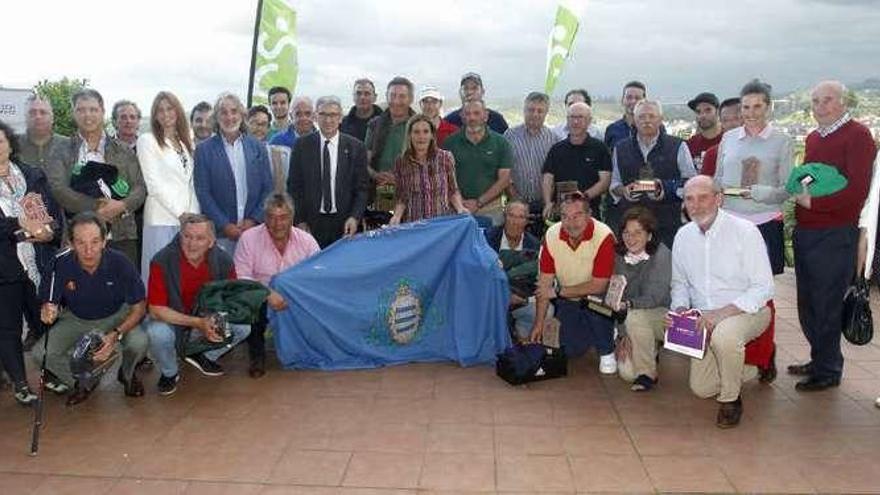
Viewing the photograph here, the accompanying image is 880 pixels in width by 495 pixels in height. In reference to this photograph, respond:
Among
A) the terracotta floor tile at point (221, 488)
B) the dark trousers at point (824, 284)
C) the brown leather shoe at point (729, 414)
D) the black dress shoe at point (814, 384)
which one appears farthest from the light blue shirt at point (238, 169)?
the black dress shoe at point (814, 384)

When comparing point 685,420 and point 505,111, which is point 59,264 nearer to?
point 685,420

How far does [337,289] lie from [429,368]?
0.84 metres

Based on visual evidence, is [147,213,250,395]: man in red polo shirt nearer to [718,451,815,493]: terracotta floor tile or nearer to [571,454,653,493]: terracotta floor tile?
[571,454,653,493]: terracotta floor tile

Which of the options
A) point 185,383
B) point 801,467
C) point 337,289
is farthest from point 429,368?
point 801,467

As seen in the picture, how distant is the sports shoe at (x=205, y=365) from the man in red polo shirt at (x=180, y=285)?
0.22 m

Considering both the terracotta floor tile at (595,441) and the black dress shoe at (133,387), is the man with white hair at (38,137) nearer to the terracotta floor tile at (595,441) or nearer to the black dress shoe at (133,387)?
the black dress shoe at (133,387)

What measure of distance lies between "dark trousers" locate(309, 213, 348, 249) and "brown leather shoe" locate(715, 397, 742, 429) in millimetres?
3087

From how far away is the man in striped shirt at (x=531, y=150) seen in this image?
21.3 feet

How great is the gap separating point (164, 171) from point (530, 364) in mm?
2882

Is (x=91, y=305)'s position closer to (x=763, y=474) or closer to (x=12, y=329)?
(x=12, y=329)

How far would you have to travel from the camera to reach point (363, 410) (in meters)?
4.36

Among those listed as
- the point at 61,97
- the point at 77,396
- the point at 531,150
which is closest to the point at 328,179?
the point at 531,150

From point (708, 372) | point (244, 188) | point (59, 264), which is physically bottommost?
point (708, 372)

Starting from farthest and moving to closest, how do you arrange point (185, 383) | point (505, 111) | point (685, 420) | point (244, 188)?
point (505, 111) → point (244, 188) → point (185, 383) → point (685, 420)
